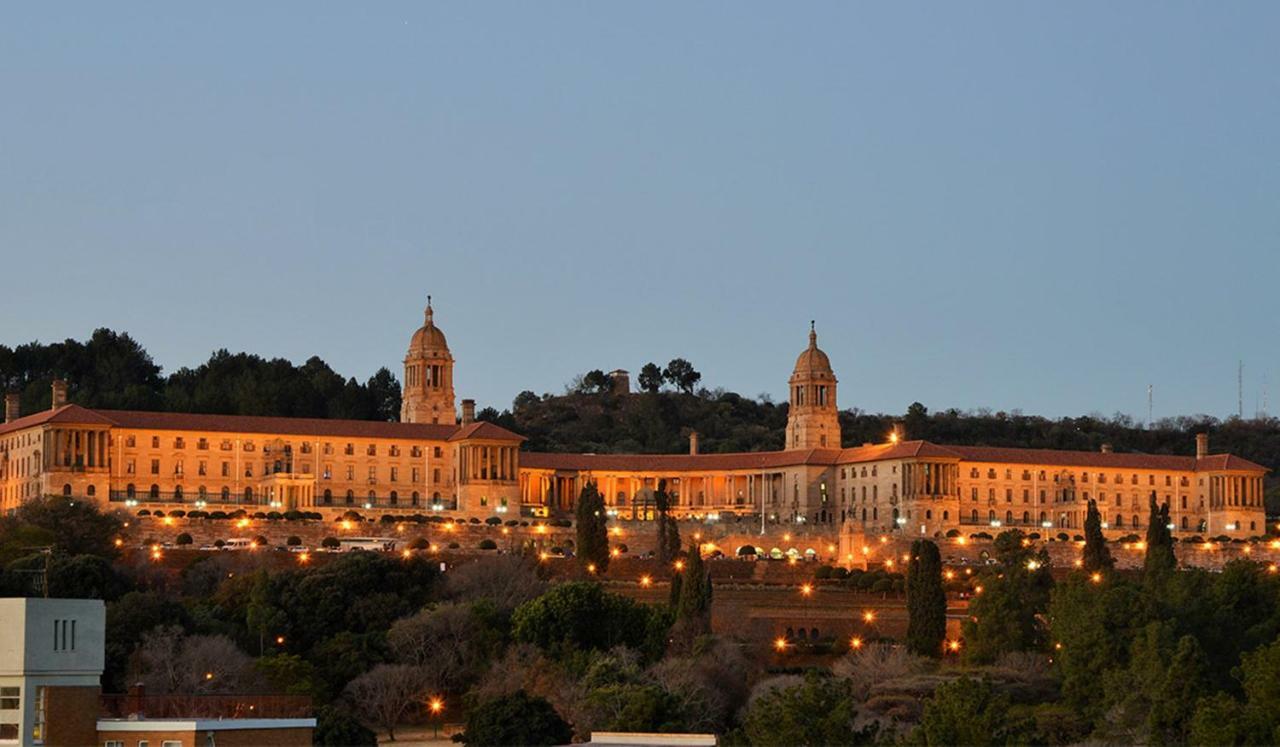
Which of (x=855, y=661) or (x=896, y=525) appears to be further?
(x=896, y=525)

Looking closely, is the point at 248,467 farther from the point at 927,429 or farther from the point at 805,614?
the point at 927,429

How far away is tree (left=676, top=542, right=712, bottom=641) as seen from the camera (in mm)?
79750

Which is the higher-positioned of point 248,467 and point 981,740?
point 248,467

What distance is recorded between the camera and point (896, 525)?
404ft

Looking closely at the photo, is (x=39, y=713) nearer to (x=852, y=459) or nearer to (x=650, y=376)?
(x=852, y=459)

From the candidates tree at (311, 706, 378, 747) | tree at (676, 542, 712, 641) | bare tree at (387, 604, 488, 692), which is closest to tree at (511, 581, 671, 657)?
tree at (676, 542, 712, 641)

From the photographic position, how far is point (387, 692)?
7100 cm

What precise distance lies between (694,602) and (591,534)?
19.0m

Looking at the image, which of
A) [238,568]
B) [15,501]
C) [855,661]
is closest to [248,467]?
[15,501]

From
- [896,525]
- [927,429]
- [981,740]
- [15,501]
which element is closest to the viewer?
[981,740]

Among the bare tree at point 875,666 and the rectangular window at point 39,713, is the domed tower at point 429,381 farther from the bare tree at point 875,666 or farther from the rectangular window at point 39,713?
the rectangular window at point 39,713

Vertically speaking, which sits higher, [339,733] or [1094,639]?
[1094,639]

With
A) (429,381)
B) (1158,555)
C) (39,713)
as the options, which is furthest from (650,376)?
(39,713)

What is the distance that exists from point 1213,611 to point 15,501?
198 ft
